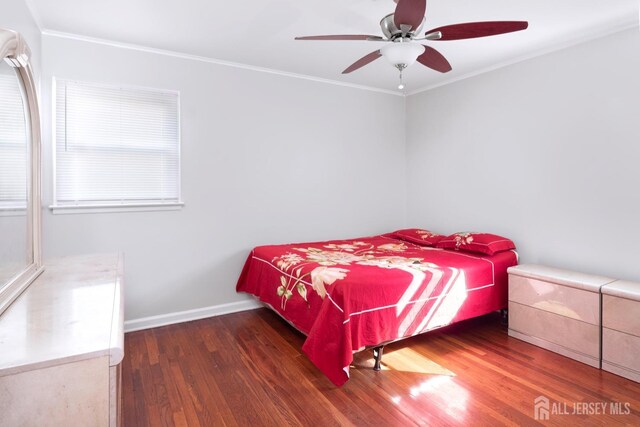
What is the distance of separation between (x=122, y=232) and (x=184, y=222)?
0.52 m

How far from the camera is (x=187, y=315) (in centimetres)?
343

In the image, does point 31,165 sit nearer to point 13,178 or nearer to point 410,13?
point 13,178

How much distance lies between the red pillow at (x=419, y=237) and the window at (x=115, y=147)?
2.45 metres

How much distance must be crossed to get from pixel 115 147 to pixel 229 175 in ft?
3.32

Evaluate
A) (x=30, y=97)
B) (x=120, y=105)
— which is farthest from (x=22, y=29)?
(x=120, y=105)

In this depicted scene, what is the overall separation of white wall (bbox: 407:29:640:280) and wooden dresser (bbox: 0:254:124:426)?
3.43 metres

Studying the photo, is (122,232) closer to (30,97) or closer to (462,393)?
(30,97)

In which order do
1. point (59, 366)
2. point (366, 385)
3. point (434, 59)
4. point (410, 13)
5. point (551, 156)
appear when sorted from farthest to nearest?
point (551, 156), point (434, 59), point (366, 385), point (410, 13), point (59, 366)

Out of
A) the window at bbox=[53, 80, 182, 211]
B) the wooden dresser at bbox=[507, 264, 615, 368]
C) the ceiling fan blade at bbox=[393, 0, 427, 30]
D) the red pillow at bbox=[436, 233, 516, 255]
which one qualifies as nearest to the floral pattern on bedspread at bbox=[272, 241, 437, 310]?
the red pillow at bbox=[436, 233, 516, 255]

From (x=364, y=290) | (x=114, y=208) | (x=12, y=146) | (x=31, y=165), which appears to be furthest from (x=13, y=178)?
(x=364, y=290)

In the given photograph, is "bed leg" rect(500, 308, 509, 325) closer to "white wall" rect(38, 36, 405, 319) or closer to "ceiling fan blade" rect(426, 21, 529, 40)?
"white wall" rect(38, 36, 405, 319)

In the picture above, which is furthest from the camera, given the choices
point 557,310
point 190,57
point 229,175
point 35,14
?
point 229,175

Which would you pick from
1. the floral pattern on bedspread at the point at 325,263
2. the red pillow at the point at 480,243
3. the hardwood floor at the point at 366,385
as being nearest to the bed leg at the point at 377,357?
the hardwood floor at the point at 366,385

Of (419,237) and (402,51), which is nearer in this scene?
(402,51)
